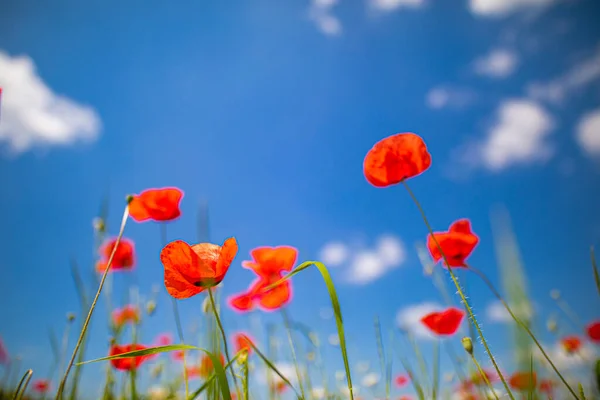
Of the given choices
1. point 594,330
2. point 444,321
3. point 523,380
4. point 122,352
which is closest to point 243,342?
point 122,352

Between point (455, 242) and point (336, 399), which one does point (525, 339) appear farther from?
point (336, 399)

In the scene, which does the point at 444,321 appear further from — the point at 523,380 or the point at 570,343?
the point at 570,343

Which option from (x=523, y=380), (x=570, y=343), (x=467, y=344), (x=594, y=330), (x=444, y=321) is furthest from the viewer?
(x=570, y=343)

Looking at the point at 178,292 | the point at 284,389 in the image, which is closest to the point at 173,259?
the point at 178,292

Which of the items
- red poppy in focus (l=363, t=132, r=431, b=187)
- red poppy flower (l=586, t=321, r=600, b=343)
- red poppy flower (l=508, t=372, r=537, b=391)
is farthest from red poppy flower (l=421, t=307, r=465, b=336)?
red poppy flower (l=586, t=321, r=600, b=343)

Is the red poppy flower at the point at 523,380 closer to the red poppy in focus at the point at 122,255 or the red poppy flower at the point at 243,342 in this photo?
the red poppy flower at the point at 243,342

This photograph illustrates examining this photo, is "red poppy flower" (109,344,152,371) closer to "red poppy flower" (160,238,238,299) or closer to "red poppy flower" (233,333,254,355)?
"red poppy flower" (233,333,254,355)
